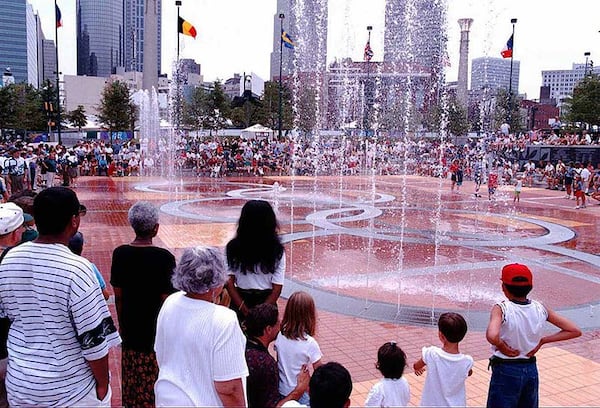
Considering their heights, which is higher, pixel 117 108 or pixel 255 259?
pixel 117 108

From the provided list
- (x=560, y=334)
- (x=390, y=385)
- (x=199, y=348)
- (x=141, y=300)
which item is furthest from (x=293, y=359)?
(x=560, y=334)

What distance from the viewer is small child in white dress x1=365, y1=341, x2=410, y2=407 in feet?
10.4

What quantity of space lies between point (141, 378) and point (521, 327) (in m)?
2.63

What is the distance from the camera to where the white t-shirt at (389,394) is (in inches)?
125

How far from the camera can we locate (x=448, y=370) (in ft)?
11.7

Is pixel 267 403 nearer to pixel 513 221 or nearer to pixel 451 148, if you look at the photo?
pixel 513 221

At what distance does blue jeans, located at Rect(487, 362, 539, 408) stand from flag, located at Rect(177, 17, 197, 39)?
38065 mm

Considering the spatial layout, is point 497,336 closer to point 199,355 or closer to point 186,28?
point 199,355

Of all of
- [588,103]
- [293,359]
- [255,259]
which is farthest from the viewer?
[588,103]

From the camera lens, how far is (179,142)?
4566cm

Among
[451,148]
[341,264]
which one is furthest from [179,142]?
[341,264]

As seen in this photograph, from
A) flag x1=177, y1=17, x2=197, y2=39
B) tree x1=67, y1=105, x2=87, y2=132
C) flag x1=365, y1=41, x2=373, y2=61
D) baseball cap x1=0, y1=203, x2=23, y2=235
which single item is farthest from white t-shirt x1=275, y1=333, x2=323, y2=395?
tree x1=67, y1=105, x2=87, y2=132

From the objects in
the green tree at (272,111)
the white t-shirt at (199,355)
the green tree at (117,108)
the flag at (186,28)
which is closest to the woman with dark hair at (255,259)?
the white t-shirt at (199,355)

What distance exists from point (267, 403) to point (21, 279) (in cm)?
143
